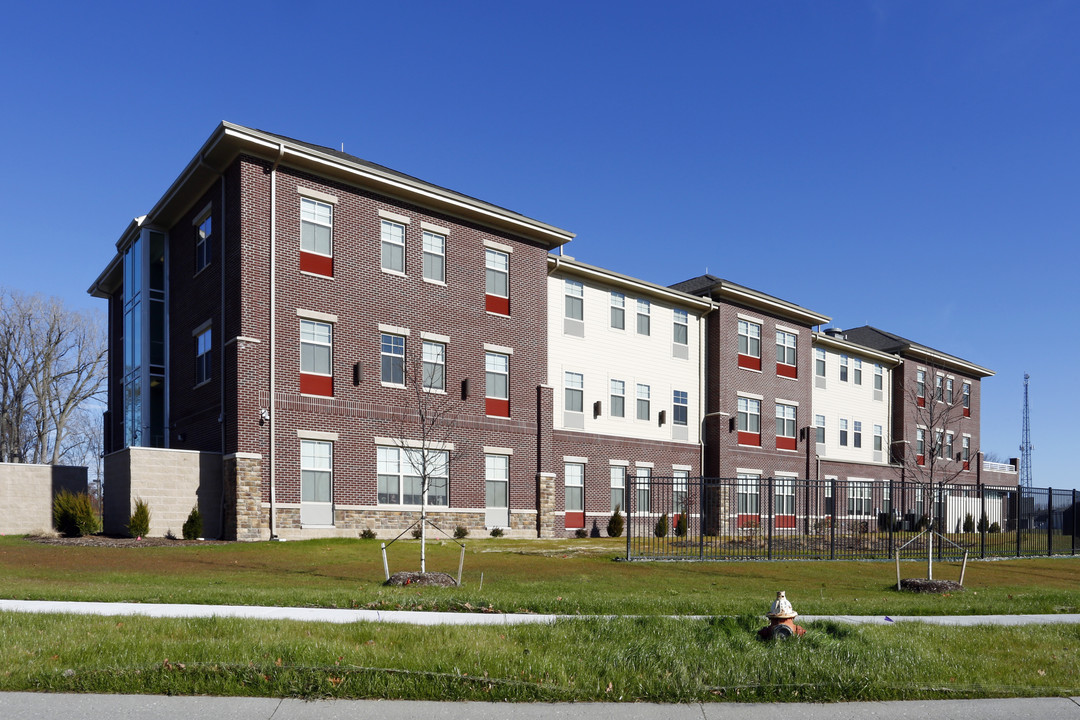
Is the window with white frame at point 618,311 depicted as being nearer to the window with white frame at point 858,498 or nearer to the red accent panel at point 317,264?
the window with white frame at point 858,498

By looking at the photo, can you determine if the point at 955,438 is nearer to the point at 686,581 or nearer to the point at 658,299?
the point at 658,299

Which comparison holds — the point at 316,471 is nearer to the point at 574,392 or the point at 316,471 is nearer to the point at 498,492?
the point at 498,492

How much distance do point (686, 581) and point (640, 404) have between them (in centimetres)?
2029

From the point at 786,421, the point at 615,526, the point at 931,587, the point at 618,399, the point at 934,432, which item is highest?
the point at 618,399

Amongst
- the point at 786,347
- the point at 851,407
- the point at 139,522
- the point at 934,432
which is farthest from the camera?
the point at 934,432

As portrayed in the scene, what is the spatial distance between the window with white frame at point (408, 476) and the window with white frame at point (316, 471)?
67.5 inches

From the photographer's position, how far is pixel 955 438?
56.8 m

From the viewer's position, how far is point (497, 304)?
3111cm

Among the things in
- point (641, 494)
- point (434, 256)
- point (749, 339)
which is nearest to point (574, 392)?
point (641, 494)

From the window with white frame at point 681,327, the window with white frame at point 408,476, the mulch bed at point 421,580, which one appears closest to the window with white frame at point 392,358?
the window with white frame at point 408,476

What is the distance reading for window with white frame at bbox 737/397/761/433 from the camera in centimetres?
4062

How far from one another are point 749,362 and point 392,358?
19894 mm

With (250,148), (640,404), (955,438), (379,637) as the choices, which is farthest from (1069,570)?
(955,438)

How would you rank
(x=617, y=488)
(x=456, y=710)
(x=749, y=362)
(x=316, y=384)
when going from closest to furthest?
1. (x=456, y=710)
2. (x=316, y=384)
3. (x=617, y=488)
4. (x=749, y=362)
